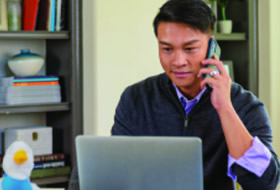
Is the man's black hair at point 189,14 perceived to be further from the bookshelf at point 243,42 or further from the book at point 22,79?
the bookshelf at point 243,42

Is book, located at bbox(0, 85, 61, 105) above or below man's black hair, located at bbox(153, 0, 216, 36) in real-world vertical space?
below

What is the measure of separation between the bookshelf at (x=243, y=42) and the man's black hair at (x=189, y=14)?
156 cm

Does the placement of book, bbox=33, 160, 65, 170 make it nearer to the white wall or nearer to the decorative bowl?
the white wall

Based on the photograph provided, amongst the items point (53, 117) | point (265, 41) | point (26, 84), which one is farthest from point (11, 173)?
point (265, 41)

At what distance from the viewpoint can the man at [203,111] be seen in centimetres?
159

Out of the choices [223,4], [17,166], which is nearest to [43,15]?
[223,4]

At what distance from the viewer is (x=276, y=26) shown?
348 cm

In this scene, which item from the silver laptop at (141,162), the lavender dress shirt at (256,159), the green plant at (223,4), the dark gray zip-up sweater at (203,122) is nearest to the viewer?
the silver laptop at (141,162)

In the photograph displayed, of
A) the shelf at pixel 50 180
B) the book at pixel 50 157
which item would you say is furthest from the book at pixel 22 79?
the shelf at pixel 50 180

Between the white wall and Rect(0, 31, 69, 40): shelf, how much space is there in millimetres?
162

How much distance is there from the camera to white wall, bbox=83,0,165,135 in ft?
9.50

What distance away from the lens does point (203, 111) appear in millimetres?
1828

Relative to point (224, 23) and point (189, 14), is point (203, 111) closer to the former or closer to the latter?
point (189, 14)

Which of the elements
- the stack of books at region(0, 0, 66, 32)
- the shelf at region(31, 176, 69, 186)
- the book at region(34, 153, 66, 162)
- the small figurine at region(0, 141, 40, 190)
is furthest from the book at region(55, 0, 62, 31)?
the small figurine at region(0, 141, 40, 190)
